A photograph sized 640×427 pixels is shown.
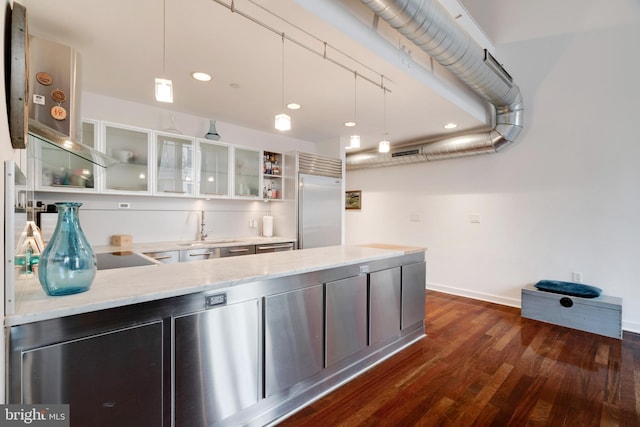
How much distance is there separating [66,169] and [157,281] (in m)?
2.27

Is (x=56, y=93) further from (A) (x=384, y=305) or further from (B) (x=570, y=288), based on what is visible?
(B) (x=570, y=288)

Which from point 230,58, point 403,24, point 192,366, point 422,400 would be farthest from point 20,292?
point 403,24

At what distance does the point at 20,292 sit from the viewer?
120 centimetres

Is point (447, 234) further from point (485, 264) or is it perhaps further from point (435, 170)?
point (435, 170)

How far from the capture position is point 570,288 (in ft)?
11.2

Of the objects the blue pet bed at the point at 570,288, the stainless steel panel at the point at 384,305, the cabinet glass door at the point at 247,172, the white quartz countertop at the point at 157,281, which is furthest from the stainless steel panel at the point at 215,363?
the blue pet bed at the point at 570,288

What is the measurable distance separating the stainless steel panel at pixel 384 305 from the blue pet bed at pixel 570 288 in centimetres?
217

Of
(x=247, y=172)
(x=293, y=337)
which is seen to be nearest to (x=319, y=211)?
(x=247, y=172)

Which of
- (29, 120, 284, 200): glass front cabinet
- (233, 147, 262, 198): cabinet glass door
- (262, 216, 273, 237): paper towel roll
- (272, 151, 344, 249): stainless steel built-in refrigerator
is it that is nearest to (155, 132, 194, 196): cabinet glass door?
(29, 120, 284, 200): glass front cabinet

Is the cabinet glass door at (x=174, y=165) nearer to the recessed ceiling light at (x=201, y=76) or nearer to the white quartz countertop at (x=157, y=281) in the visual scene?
the recessed ceiling light at (x=201, y=76)

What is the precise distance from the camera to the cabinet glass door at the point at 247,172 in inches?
159

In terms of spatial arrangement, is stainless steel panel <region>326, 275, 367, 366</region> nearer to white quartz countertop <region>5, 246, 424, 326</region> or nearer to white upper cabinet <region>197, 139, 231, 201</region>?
white quartz countertop <region>5, 246, 424, 326</region>

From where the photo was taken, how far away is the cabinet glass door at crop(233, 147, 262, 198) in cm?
403

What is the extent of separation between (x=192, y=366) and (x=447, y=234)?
423cm
